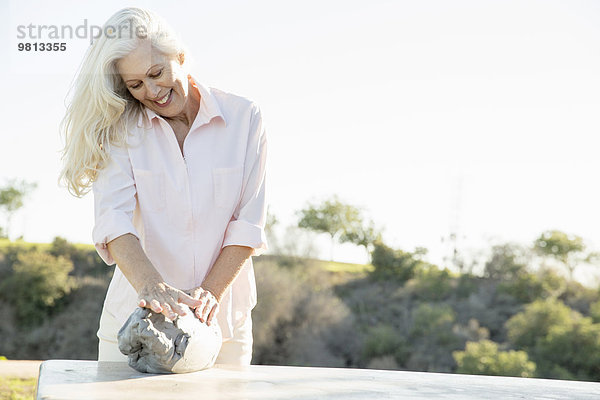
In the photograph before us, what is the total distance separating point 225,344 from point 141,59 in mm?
794

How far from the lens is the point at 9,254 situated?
1881 centimetres

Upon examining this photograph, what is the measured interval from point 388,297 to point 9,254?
403 inches

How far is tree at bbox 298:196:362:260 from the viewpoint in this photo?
2159 cm

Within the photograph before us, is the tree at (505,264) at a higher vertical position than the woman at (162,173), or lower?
lower

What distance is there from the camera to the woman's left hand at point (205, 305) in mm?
1724

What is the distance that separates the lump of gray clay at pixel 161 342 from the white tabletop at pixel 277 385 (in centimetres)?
3

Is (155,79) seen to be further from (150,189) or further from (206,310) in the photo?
(206,310)

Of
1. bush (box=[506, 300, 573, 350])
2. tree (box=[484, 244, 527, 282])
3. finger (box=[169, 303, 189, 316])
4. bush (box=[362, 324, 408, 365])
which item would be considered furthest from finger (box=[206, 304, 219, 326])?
tree (box=[484, 244, 527, 282])

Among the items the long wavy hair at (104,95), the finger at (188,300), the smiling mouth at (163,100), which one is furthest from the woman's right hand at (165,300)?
the smiling mouth at (163,100)

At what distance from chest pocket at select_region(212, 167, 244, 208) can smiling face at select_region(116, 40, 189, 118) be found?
218 mm

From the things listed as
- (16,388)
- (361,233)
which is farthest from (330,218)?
(16,388)

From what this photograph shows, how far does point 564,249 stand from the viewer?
763 inches

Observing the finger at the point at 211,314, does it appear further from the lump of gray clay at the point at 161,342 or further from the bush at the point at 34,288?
the bush at the point at 34,288

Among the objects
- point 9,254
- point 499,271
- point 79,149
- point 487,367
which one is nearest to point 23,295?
point 9,254
